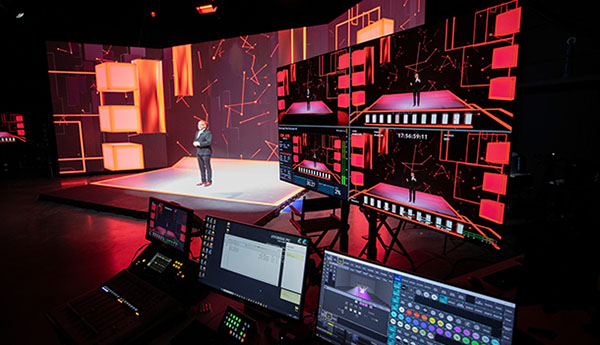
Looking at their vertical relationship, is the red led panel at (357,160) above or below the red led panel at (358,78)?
below

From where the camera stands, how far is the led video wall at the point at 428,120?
1564 mm

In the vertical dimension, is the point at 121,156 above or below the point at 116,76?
below

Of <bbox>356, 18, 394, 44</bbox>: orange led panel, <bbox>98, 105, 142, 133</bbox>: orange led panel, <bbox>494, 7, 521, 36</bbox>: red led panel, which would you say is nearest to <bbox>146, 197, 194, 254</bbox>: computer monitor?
<bbox>494, 7, 521, 36</bbox>: red led panel

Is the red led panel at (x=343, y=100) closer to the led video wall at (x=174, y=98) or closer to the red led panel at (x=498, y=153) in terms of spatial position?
the red led panel at (x=498, y=153)

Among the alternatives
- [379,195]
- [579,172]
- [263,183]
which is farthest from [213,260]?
[263,183]

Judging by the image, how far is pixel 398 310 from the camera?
1082mm

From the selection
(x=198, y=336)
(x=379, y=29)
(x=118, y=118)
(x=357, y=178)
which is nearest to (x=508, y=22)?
(x=357, y=178)

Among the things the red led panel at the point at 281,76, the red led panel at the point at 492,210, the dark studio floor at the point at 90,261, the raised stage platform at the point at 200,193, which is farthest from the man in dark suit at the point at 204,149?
the red led panel at the point at 492,210

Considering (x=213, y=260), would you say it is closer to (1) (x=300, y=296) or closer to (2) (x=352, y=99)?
(1) (x=300, y=296)

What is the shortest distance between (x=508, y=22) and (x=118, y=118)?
7.57 m

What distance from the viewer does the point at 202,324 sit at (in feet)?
4.56

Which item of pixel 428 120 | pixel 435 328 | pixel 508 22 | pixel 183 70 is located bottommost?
pixel 435 328

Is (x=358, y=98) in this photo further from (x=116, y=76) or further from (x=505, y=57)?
(x=116, y=76)

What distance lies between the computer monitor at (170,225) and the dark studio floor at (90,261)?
51.5 inches
